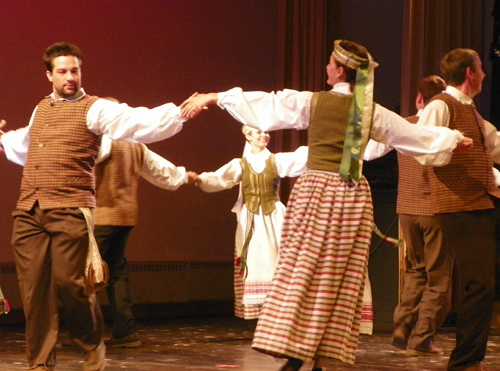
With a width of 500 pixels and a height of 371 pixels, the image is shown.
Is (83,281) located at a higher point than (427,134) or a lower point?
lower

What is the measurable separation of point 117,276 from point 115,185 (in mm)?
497

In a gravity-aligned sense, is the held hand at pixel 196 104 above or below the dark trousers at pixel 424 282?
above

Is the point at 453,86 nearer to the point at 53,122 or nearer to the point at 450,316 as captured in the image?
the point at 53,122

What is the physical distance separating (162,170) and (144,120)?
5.14ft

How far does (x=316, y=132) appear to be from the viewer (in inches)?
142

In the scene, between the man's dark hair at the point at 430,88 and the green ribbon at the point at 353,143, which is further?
the man's dark hair at the point at 430,88

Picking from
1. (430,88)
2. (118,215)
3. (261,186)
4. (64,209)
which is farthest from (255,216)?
(64,209)

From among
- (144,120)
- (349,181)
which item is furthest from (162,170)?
(349,181)

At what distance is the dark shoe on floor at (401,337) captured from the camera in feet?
16.1

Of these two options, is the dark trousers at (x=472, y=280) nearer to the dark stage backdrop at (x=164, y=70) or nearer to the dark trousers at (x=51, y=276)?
the dark trousers at (x=51, y=276)

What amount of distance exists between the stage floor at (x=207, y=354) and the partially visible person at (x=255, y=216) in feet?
1.02

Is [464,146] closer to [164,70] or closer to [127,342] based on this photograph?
[127,342]

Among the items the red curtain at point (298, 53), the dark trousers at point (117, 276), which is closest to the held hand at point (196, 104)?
the dark trousers at point (117, 276)

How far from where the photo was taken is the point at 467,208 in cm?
381
